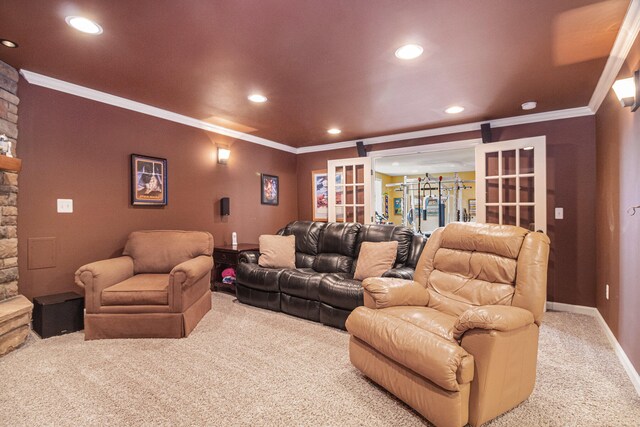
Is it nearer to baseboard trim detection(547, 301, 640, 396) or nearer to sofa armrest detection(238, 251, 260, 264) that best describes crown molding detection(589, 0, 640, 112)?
baseboard trim detection(547, 301, 640, 396)

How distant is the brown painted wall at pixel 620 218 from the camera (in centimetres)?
217

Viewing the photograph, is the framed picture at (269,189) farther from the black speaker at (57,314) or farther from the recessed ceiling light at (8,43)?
the recessed ceiling light at (8,43)

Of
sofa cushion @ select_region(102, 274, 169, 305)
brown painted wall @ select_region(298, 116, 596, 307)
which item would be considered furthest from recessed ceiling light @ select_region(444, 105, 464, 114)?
sofa cushion @ select_region(102, 274, 169, 305)

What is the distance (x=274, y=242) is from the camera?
395 centimetres

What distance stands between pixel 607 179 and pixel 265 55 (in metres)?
3.28

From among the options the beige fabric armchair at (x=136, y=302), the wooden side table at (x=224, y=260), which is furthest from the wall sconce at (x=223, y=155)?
the beige fabric armchair at (x=136, y=302)

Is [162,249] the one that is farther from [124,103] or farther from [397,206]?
[397,206]

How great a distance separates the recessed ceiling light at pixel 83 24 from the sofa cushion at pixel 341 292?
104 inches

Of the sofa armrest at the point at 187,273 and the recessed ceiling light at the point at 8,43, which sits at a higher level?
the recessed ceiling light at the point at 8,43

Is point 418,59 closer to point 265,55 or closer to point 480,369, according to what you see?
point 265,55

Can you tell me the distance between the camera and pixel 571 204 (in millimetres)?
3781

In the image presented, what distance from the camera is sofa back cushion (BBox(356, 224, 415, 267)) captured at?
3316 millimetres

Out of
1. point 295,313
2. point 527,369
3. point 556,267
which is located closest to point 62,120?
point 295,313

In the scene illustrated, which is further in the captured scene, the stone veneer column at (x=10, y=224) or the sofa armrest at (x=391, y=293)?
the stone veneer column at (x=10, y=224)
